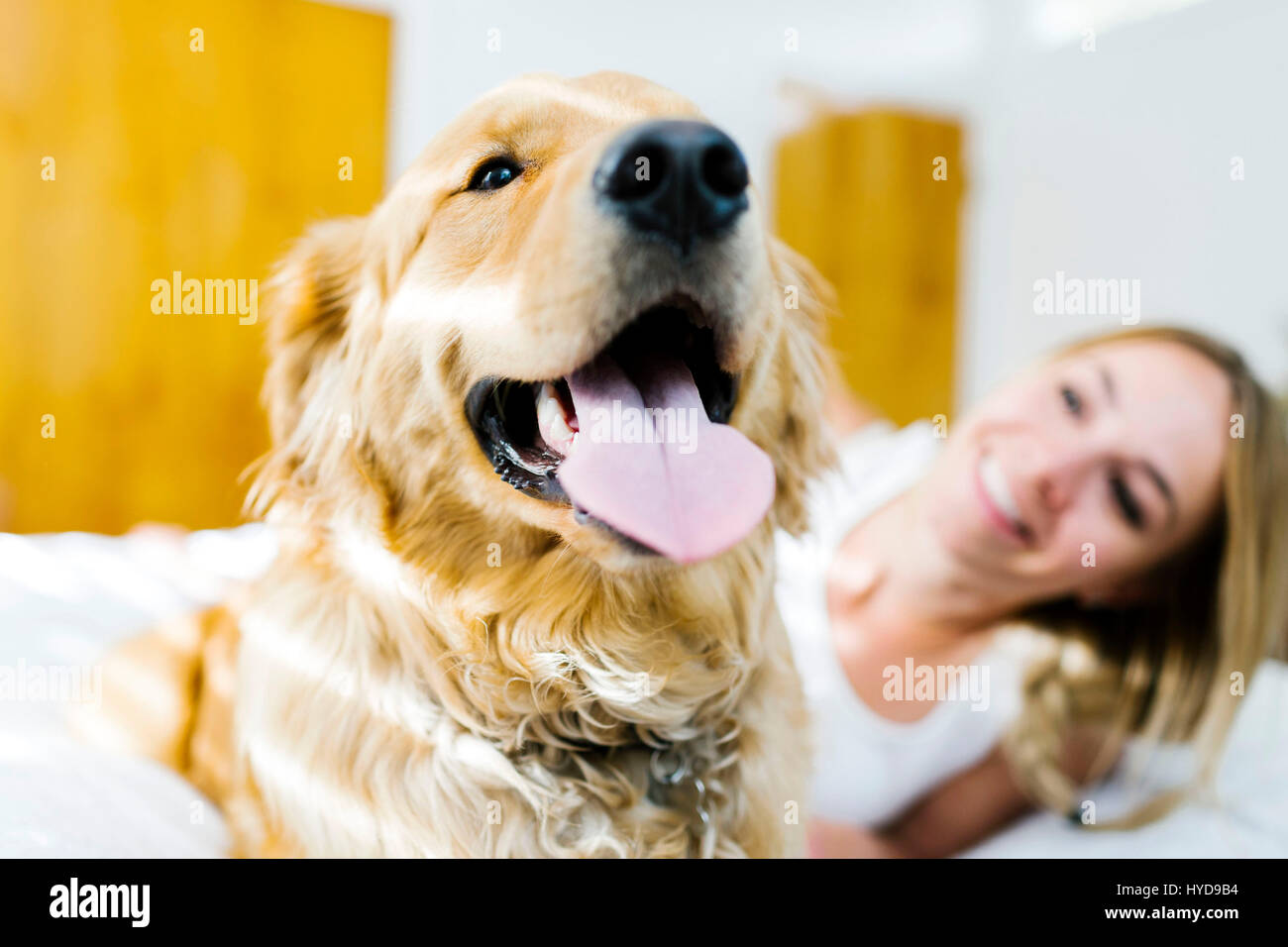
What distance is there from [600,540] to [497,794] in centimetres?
31

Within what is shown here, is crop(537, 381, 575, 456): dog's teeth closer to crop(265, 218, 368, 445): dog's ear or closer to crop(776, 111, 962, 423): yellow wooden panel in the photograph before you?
crop(265, 218, 368, 445): dog's ear

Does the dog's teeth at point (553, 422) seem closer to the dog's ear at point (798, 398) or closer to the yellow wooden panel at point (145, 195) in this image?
the dog's ear at point (798, 398)

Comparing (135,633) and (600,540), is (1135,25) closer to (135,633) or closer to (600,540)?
(600,540)

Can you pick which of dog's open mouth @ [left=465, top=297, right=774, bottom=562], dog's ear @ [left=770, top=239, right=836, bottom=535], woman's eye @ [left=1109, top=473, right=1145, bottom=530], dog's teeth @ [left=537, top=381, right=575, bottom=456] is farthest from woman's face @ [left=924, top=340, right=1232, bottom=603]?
dog's teeth @ [left=537, top=381, right=575, bottom=456]

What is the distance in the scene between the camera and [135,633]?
48.6 inches

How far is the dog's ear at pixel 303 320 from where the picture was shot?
3.08ft

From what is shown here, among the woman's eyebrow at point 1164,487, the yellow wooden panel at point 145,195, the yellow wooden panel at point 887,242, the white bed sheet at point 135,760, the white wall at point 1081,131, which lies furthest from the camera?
the yellow wooden panel at point 887,242

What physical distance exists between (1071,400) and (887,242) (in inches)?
32.2

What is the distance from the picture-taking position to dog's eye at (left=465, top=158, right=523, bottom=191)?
84 cm

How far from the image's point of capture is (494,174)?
2.79 ft

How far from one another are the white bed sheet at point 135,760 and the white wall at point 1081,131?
1.00 metres

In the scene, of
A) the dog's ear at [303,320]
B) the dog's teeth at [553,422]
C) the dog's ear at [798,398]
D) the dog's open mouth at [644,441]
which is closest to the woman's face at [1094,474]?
the dog's ear at [798,398]

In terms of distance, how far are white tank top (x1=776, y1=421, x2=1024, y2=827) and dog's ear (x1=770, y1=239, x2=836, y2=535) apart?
0.33 metres

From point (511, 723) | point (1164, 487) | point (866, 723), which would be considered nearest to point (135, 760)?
point (511, 723)
